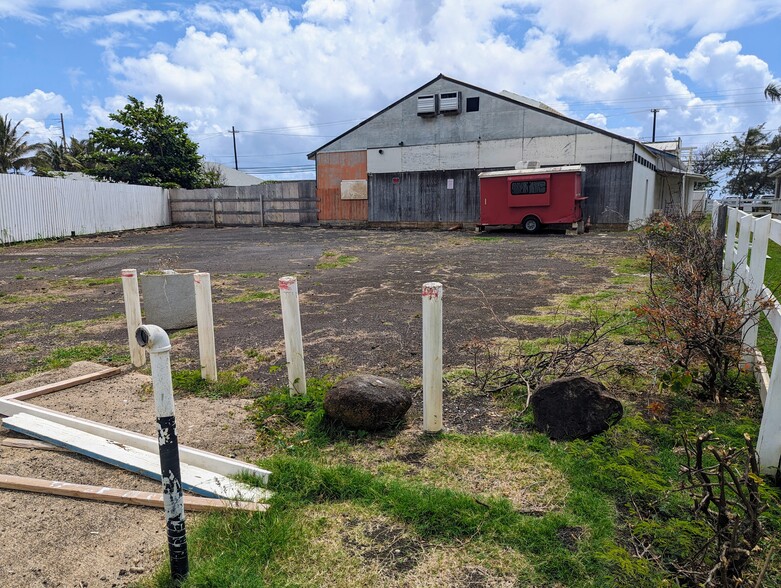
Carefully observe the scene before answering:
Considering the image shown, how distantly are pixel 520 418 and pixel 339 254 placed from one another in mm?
11308

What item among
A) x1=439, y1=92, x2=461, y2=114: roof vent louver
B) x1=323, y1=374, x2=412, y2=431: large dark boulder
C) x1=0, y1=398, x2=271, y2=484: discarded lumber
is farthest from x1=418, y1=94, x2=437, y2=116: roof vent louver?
x1=0, y1=398, x2=271, y2=484: discarded lumber

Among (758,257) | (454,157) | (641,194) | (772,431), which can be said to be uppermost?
(454,157)

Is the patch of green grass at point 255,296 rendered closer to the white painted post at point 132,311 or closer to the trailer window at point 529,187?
the white painted post at point 132,311

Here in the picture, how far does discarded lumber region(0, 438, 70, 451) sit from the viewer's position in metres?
3.45

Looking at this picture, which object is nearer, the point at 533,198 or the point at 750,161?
the point at 533,198

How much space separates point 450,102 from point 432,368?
73.9 feet

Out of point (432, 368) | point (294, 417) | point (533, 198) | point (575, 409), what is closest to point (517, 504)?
point (575, 409)

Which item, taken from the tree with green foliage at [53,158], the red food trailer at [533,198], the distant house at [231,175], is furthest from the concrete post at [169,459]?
the distant house at [231,175]

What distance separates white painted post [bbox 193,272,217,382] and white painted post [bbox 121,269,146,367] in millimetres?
878

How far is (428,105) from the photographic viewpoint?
968 inches

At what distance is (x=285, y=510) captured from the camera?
2701 millimetres

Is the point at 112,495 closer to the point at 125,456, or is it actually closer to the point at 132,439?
the point at 125,456

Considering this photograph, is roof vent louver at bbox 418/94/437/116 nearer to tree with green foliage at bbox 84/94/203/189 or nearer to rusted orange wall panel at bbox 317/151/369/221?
rusted orange wall panel at bbox 317/151/369/221

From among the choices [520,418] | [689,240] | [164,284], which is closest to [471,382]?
[520,418]
